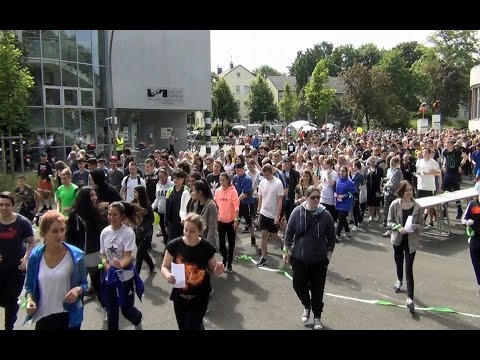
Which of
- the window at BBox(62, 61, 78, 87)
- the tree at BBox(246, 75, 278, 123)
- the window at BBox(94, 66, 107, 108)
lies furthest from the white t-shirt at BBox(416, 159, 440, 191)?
the tree at BBox(246, 75, 278, 123)

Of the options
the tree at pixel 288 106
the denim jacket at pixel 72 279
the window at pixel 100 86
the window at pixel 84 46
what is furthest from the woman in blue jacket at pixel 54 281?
the tree at pixel 288 106

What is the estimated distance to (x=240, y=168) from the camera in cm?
975

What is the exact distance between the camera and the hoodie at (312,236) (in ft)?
18.9

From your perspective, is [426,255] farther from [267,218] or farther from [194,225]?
[194,225]

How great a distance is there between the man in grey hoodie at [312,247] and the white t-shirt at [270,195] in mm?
2454

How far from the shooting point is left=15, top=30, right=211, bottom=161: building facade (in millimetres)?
24016

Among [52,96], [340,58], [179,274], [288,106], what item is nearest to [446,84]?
[288,106]

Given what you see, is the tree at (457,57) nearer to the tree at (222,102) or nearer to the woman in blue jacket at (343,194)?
the tree at (222,102)

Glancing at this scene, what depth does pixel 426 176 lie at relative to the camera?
1162 cm

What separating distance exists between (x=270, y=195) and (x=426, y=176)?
5.21m

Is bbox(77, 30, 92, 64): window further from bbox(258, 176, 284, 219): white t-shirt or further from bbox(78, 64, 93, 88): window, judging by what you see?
bbox(258, 176, 284, 219): white t-shirt

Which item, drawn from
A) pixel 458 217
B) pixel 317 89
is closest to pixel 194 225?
pixel 458 217
